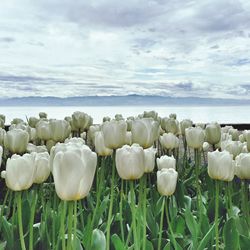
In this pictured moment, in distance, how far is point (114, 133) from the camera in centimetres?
130

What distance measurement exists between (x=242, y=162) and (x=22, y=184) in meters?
0.67

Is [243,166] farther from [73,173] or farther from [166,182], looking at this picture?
[73,173]

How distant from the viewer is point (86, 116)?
7.70 feet

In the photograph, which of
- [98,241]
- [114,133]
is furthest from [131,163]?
[98,241]

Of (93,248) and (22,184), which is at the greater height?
(22,184)

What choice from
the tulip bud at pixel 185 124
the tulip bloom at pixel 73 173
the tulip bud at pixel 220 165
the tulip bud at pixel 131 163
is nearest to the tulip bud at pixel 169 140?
the tulip bud at pixel 185 124

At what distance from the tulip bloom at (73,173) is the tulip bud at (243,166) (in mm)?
681

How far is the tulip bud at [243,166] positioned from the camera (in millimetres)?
1442

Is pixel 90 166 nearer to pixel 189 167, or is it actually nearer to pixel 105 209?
pixel 105 209

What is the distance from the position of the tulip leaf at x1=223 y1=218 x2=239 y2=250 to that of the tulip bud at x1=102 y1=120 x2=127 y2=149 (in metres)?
0.36

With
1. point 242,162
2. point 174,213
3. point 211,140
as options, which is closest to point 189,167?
point 211,140

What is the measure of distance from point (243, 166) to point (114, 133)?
1.31 feet

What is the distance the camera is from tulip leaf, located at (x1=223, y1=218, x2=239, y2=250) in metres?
1.34

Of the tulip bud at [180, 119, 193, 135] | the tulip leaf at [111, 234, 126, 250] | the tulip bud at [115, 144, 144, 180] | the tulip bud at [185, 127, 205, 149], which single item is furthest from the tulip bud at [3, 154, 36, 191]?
the tulip bud at [180, 119, 193, 135]
